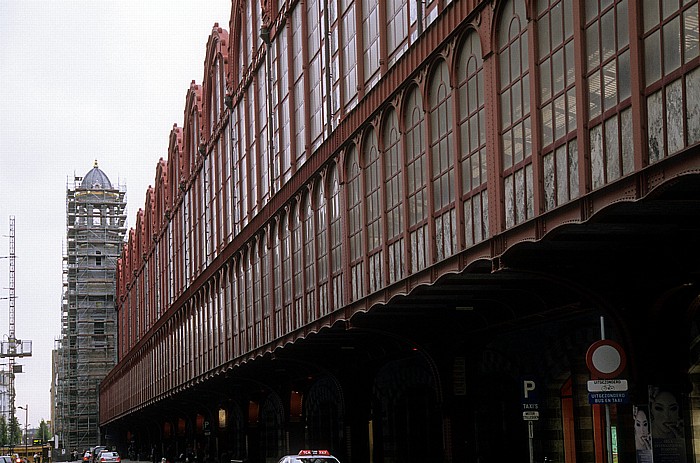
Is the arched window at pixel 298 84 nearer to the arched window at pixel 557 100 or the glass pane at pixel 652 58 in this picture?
the arched window at pixel 557 100

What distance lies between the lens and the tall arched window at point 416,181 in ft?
91.1

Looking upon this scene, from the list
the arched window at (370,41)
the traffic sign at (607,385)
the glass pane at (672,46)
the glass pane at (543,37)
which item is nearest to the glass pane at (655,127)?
the glass pane at (672,46)

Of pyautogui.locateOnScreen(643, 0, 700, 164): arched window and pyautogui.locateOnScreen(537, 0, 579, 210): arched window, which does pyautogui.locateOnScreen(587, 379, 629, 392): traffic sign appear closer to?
pyautogui.locateOnScreen(537, 0, 579, 210): arched window

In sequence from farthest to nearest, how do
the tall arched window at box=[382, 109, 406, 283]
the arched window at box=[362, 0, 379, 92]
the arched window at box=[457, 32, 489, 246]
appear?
the arched window at box=[362, 0, 379, 92], the tall arched window at box=[382, 109, 406, 283], the arched window at box=[457, 32, 489, 246]

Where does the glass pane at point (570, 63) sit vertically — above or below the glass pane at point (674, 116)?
above

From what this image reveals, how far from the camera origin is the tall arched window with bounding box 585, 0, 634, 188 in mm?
17828

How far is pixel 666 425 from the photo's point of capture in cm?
2214

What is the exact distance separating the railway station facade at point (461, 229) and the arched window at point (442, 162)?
8cm

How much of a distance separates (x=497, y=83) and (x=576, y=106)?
3.94m

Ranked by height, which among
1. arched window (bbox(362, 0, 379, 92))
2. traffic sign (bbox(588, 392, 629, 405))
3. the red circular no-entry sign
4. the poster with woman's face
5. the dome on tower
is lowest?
the poster with woman's face

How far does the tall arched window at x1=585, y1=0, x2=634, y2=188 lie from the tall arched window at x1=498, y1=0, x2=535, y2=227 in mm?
2593

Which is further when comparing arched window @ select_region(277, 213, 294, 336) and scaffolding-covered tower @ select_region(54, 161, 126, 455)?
scaffolding-covered tower @ select_region(54, 161, 126, 455)

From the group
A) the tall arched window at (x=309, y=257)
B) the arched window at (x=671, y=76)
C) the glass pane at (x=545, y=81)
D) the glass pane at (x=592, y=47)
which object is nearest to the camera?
the arched window at (x=671, y=76)

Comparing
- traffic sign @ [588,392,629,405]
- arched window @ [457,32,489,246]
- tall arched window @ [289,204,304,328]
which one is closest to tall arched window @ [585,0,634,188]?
traffic sign @ [588,392,629,405]
